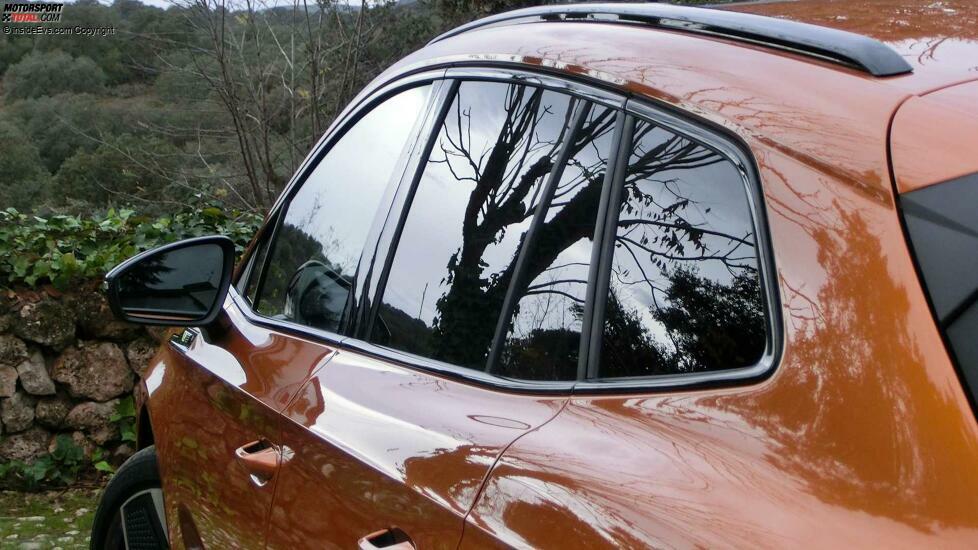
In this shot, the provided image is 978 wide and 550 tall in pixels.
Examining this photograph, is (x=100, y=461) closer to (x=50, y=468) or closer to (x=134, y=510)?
(x=50, y=468)

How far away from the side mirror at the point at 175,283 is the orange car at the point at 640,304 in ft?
1.19

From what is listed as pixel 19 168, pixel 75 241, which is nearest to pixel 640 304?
pixel 75 241

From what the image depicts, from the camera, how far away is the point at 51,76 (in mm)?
16609

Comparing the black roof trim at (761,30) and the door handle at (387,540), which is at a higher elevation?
the black roof trim at (761,30)

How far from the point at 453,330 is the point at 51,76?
1685cm

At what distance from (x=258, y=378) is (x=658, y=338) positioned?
1155mm

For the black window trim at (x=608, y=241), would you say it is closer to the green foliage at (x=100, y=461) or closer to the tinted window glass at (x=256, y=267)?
the tinted window glass at (x=256, y=267)

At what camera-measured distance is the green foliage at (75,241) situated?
21.9 feet

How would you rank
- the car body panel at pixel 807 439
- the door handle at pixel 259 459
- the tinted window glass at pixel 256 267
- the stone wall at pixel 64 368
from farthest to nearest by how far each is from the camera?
the stone wall at pixel 64 368, the tinted window glass at pixel 256 267, the door handle at pixel 259 459, the car body panel at pixel 807 439

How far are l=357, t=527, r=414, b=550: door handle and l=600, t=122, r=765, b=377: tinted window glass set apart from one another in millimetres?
390

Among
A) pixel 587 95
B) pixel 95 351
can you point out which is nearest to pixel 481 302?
pixel 587 95

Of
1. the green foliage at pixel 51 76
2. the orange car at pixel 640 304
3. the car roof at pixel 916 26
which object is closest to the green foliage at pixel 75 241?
the orange car at pixel 640 304

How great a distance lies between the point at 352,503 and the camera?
64.2 inches

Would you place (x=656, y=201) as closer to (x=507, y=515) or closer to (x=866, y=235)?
(x=866, y=235)
